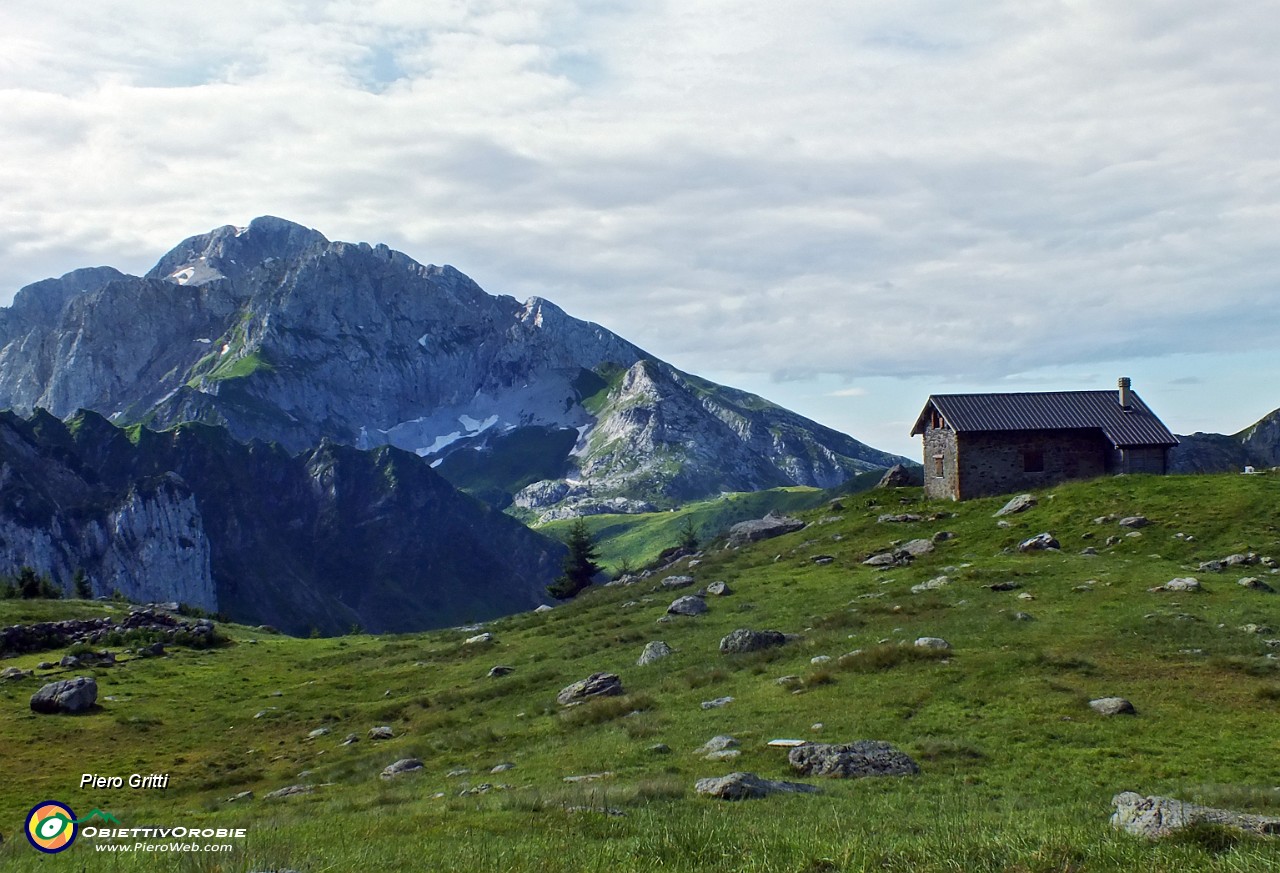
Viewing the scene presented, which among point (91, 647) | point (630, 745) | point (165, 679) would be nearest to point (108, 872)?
point (630, 745)

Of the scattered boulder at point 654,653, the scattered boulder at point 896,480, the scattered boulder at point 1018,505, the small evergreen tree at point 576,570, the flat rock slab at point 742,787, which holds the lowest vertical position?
the small evergreen tree at point 576,570

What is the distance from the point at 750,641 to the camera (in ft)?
119

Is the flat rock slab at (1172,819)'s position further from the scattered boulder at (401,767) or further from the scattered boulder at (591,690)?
the scattered boulder at (591,690)

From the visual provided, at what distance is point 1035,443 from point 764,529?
21.0 m

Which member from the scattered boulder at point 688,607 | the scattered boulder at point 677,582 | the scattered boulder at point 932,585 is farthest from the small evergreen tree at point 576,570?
the scattered boulder at point 932,585

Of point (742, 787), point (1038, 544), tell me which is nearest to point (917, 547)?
point (1038, 544)

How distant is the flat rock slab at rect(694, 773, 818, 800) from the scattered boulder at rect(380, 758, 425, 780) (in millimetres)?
12060

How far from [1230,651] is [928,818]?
19078 mm

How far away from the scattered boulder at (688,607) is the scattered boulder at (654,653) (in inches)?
320

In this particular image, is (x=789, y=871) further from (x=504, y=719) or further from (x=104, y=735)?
(x=104, y=735)

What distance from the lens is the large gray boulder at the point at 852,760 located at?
19938 millimetres

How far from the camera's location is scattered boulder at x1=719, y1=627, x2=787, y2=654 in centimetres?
3616

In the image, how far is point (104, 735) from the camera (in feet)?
126

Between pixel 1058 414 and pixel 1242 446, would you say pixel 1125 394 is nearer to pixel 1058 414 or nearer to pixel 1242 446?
pixel 1058 414
